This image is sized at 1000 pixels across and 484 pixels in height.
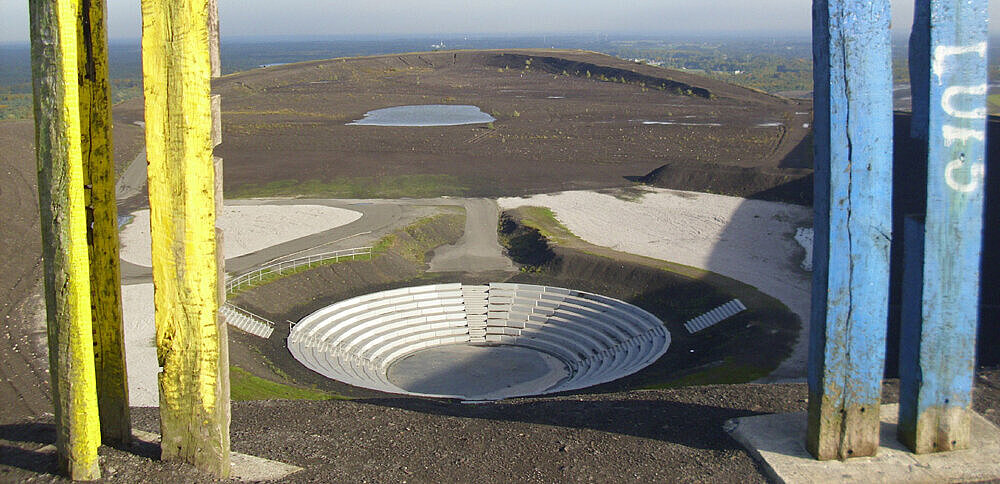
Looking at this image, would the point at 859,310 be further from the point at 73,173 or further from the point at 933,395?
the point at 73,173

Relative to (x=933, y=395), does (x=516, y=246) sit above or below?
below

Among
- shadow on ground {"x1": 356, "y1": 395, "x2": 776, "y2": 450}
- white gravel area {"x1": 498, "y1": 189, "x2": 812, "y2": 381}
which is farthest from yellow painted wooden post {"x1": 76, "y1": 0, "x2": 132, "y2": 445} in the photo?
white gravel area {"x1": 498, "y1": 189, "x2": 812, "y2": 381}

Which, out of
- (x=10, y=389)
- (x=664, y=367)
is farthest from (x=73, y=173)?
(x=664, y=367)

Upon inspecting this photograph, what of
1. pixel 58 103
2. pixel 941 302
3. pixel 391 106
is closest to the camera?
pixel 58 103

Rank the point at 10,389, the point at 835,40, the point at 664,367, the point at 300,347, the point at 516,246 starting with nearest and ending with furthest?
the point at 835,40, the point at 10,389, the point at 664,367, the point at 300,347, the point at 516,246

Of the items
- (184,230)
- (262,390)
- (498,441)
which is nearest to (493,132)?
(262,390)

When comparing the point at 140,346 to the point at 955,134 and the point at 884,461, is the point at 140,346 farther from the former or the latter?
the point at 955,134
